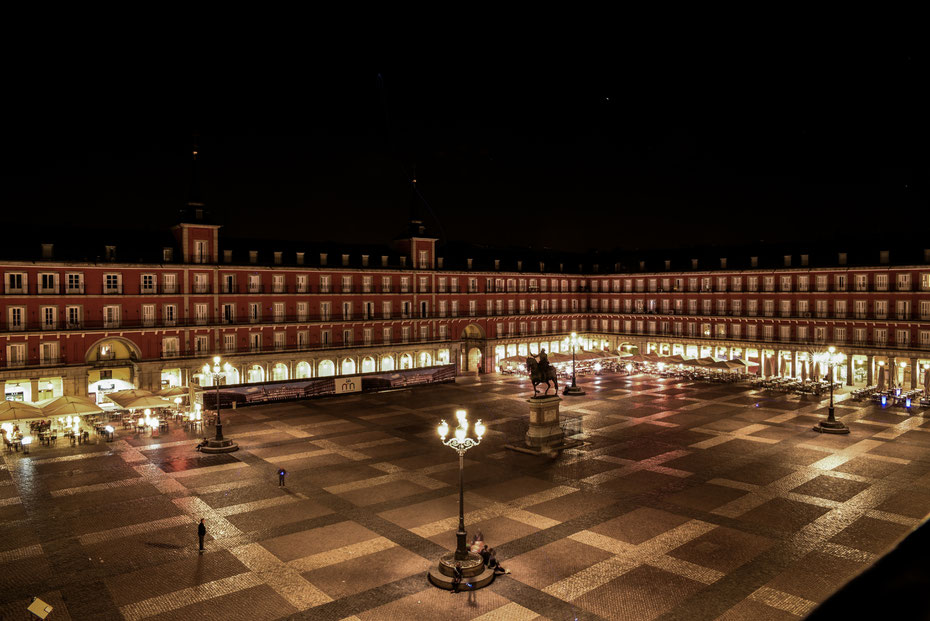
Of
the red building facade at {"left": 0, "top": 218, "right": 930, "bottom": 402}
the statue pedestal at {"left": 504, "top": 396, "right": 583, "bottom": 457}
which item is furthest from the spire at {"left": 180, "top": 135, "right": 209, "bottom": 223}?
the statue pedestal at {"left": 504, "top": 396, "right": 583, "bottom": 457}

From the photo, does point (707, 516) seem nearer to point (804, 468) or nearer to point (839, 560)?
point (839, 560)

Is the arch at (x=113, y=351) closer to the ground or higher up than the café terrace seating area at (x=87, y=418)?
higher up

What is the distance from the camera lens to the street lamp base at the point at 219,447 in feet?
109

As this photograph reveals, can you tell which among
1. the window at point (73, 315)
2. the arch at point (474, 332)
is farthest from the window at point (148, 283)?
the arch at point (474, 332)

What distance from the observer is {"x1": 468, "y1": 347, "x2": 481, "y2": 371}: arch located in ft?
232

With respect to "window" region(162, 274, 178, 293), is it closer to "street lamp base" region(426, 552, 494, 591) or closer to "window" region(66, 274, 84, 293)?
"window" region(66, 274, 84, 293)

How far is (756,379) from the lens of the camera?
59.7 meters

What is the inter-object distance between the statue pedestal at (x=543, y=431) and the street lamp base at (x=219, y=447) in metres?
15.0

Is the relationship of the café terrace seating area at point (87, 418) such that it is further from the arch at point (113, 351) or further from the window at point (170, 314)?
the window at point (170, 314)

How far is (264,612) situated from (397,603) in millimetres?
3593

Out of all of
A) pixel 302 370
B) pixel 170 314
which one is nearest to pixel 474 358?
pixel 302 370

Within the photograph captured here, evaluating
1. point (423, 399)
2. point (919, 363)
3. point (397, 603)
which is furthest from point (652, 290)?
point (397, 603)

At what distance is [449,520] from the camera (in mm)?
23156

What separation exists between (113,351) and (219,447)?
22201 millimetres
